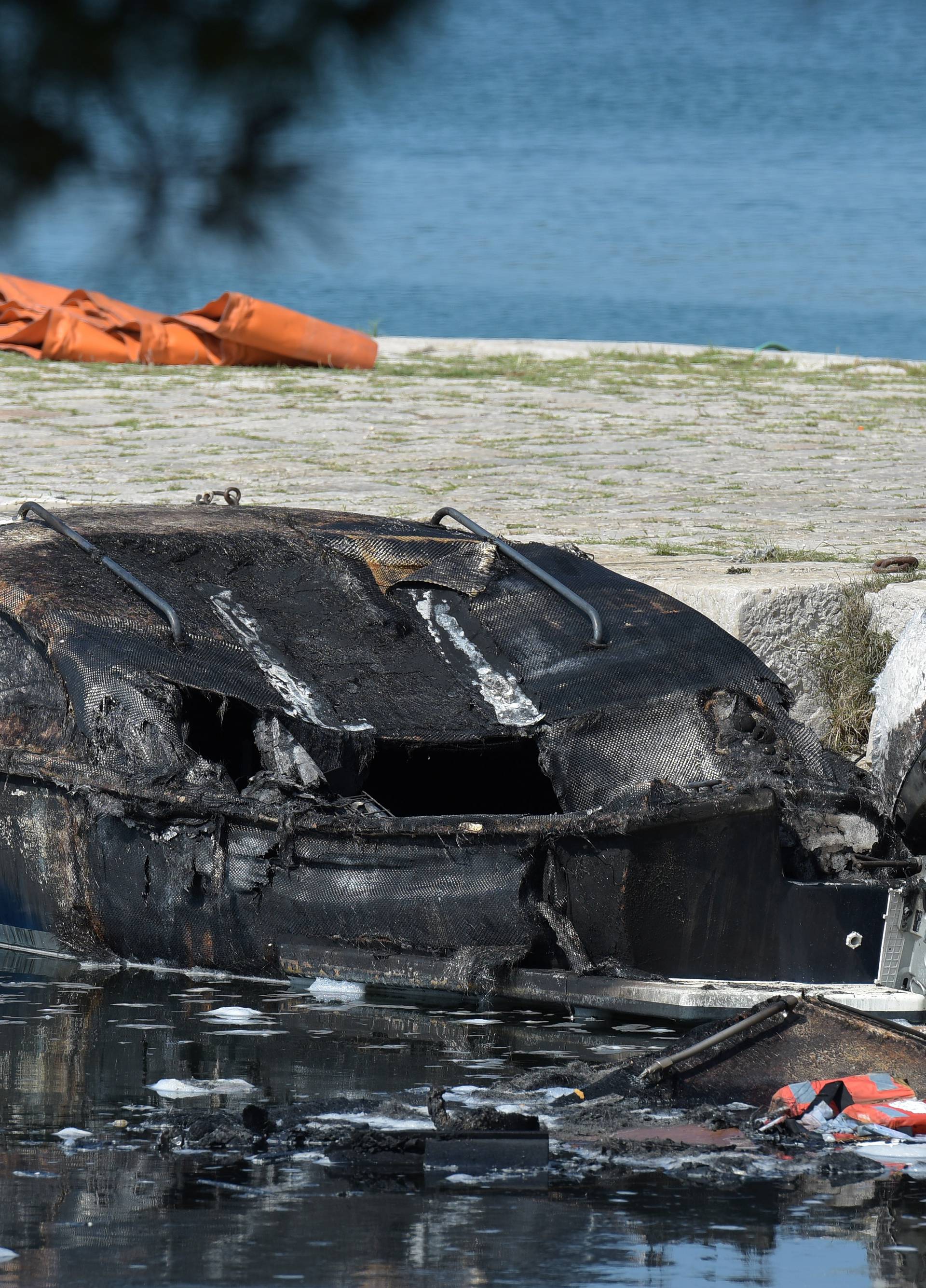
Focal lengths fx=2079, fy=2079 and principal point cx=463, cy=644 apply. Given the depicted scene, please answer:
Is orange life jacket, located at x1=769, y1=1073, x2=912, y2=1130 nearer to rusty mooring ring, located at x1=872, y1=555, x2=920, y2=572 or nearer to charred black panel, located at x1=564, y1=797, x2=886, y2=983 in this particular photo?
charred black panel, located at x1=564, y1=797, x2=886, y2=983


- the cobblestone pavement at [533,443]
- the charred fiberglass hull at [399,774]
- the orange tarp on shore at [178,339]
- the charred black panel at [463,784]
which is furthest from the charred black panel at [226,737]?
the orange tarp on shore at [178,339]

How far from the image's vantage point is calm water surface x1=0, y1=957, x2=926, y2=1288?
3.32 metres

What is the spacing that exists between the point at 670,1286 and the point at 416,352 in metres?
12.4

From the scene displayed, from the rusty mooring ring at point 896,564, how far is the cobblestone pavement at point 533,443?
32 cm

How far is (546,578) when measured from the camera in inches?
254

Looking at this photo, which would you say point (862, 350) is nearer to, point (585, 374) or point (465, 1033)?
point (585, 374)

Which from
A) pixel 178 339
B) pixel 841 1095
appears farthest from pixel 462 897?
pixel 178 339

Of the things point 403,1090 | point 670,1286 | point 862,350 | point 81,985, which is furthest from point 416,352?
point 670,1286

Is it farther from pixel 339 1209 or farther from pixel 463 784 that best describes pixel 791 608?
pixel 339 1209

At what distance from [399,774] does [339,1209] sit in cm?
286

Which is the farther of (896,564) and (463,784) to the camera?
(896,564)

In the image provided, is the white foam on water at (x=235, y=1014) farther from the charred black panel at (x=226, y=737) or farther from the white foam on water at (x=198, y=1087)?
the charred black panel at (x=226, y=737)

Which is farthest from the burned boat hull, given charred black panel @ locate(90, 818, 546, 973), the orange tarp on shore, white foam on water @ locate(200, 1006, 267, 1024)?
the orange tarp on shore

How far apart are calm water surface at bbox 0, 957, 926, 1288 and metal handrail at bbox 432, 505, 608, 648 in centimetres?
174
